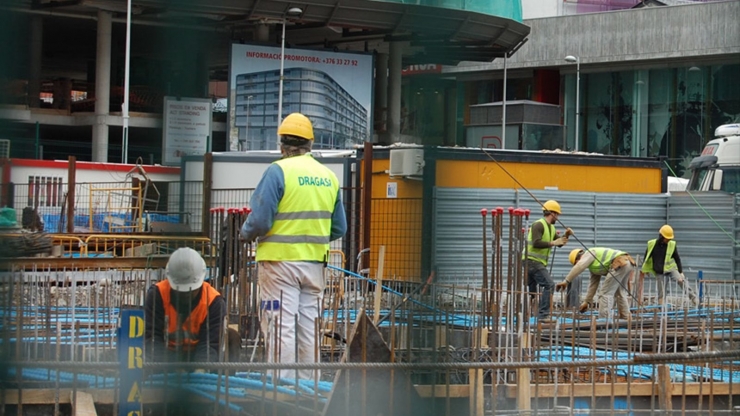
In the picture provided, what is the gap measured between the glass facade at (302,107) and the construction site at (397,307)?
37 cm

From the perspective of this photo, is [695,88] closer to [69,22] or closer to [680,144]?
[680,144]

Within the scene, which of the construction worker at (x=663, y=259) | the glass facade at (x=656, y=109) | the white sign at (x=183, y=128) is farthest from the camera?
the glass facade at (x=656, y=109)

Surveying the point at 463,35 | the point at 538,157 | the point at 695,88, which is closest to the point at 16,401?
the point at 463,35

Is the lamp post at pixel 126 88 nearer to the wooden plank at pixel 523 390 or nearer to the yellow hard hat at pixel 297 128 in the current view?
the yellow hard hat at pixel 297 128

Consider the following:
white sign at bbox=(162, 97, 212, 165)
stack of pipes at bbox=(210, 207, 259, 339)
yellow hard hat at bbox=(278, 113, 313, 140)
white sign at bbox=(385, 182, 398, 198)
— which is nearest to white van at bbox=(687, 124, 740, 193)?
white sign at bbox=(385, 182, 398, 198)

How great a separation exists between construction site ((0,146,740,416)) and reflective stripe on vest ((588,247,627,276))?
562mm

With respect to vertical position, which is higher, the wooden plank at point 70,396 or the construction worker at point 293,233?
the construction worker at point 293,233

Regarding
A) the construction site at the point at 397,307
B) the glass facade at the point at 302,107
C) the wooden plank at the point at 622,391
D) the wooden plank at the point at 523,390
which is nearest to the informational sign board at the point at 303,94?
the glass facade at the point at 302,107

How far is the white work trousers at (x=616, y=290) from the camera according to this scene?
11086mm

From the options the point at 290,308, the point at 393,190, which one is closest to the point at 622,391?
the point at 393,190

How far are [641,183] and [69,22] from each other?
1591 centimetres

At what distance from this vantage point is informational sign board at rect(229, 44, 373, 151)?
3902mm

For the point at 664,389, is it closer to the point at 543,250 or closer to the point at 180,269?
the point at 180,269

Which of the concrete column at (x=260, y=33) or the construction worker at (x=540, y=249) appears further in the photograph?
the construction worker at (x=540, y=249)
